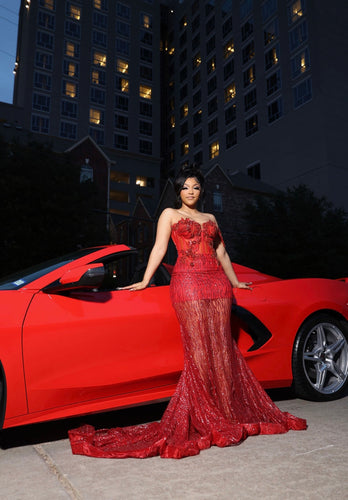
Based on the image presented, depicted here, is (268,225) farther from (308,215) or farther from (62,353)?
(62,353)

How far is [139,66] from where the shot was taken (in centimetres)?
5538

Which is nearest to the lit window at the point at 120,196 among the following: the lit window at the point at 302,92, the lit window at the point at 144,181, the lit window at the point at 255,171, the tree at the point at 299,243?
the lit window at the point at 144,181

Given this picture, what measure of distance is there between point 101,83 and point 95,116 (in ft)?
17.3

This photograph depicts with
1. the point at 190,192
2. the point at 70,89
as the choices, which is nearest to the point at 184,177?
the point at 190,192

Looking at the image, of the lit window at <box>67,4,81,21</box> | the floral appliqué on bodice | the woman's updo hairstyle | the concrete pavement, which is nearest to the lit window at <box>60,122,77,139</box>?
the lit window at <box>67,4,81,21</box>

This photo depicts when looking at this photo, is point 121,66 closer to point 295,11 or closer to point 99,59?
point 99,59

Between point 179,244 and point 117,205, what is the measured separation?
46.8 meters

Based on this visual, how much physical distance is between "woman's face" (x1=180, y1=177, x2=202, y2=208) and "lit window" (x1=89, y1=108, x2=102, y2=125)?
164ft

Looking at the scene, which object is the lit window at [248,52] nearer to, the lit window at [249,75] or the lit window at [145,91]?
the lit window at [249,75]

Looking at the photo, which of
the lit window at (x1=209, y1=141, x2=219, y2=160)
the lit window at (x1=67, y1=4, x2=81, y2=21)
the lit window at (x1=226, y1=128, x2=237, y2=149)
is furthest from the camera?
the lit window at (x1=67, y1=4, x2=81, y2=21)

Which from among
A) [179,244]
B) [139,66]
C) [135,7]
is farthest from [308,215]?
[135,7]

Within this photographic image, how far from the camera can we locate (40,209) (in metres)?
15.0

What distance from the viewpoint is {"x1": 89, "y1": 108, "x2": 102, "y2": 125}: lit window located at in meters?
49.5

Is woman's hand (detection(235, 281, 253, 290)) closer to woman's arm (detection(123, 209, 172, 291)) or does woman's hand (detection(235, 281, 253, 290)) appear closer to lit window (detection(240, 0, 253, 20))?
woman's arm (detection(123, 209, 172, 291))
